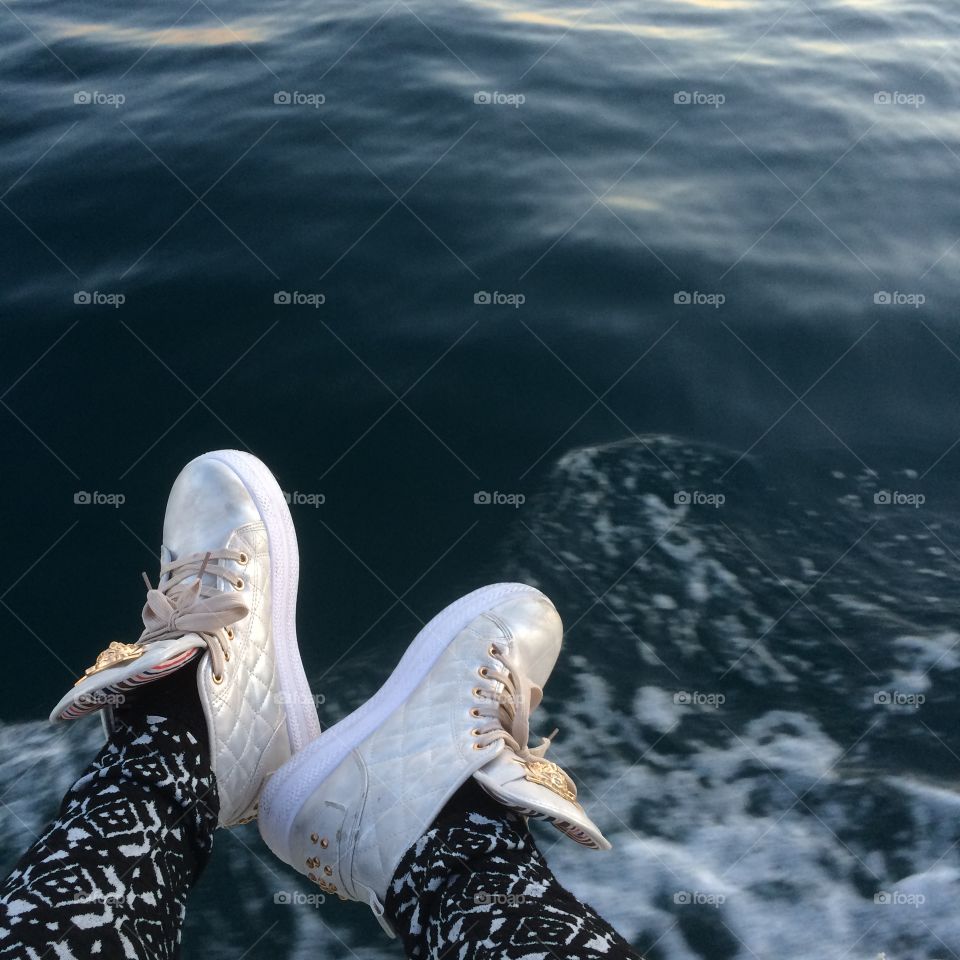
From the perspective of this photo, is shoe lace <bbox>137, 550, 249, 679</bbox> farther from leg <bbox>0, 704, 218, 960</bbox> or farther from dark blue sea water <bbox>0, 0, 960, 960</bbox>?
dark blue sea water <bbox>0, 0, 960, 960</bbox>

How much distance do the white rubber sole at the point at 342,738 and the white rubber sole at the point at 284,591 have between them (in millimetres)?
117

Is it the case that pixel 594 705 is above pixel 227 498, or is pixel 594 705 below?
below

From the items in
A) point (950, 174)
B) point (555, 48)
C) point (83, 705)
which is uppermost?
point (555, 48)

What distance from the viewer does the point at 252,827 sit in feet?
6.50

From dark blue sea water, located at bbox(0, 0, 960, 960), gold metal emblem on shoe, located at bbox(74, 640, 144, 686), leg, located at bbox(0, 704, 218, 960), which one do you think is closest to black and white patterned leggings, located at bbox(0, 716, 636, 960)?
leg, located at bbox(0, 704, 218, 960)

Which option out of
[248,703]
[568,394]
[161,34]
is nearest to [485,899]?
[248,703]

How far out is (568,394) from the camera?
2740 mm

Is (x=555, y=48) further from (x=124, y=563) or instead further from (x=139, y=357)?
(x=124, y=563)

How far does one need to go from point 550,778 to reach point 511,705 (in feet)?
0.72

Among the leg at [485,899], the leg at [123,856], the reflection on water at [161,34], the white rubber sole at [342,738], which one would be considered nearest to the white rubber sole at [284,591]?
the white rubber sole at [342,738]

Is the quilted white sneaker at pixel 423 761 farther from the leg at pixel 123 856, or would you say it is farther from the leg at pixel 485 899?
the leg at pixel 123 856

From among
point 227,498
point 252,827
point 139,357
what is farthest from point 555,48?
point 252,827

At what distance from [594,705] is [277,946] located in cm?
84

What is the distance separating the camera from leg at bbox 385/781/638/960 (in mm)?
1291
